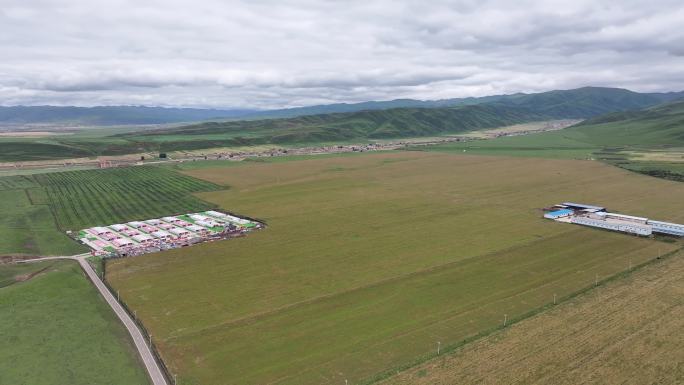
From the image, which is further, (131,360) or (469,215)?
(469,215)

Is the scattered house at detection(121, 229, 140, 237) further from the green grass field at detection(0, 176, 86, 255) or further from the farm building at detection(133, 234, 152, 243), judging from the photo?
the green grass field at detection(0, 176, 86, 255)

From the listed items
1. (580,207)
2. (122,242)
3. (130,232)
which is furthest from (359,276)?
(580,207)

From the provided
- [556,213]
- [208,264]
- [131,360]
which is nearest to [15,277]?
[208,264]

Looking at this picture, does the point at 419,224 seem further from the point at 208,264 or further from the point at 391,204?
the point at 208,264

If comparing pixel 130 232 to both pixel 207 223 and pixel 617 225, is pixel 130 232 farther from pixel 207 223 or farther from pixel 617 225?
pixel 617 225

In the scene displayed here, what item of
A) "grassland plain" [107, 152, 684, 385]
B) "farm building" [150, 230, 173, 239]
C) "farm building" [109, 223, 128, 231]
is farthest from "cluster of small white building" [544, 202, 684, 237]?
"farm building" [109, 223, 128, 231]

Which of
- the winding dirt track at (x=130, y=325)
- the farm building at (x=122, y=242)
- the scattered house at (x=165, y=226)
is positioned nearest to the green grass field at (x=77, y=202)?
the farm building at (x=122, y=242)
